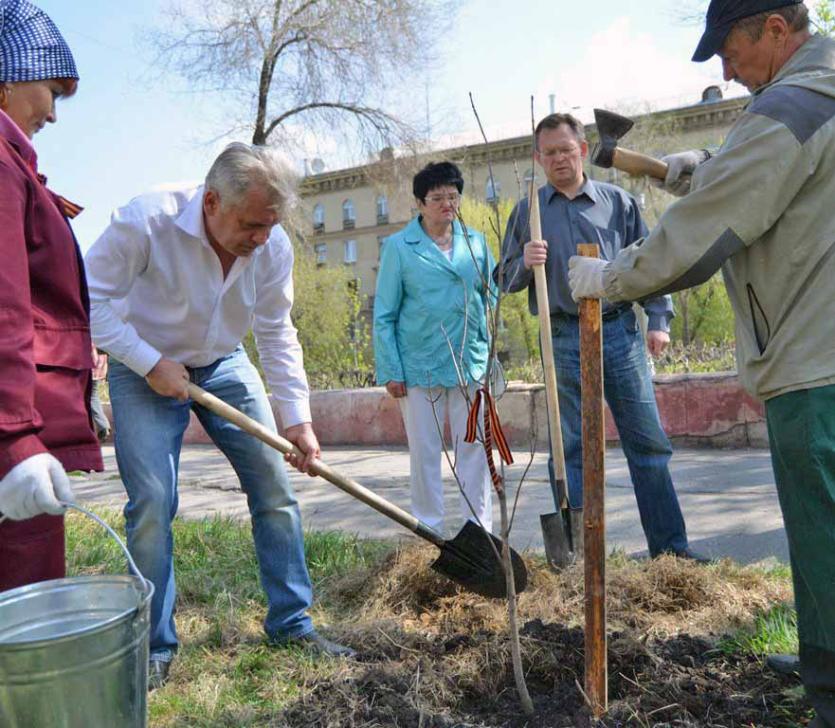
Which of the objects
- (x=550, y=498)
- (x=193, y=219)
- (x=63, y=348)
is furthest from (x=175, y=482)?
(x=550, y=498)

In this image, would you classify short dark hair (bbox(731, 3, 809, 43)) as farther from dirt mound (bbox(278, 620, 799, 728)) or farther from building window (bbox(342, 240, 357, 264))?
building window (bbox(342, 240, 357, 264))

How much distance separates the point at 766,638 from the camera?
274cm

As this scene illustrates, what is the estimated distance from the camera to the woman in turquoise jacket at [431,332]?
4309 mm

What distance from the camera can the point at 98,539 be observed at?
502 centimetres

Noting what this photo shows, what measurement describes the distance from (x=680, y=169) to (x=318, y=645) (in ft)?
7.33

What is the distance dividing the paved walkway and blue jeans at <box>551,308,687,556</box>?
504 millimetres

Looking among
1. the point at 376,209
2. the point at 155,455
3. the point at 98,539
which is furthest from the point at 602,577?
the point at 376,209

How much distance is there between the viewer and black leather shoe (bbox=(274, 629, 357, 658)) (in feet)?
9.84

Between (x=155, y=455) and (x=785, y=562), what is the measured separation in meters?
2.95

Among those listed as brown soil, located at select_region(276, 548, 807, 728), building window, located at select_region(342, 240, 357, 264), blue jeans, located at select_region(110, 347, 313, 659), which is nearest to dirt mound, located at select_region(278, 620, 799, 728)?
brown soil, located at select_region(276, 548, 807, 728)

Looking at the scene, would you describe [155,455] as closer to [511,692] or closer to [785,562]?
[511,692]

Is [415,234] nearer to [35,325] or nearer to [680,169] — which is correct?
[680,169]

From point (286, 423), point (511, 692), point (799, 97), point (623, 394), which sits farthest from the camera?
point (623, 394)

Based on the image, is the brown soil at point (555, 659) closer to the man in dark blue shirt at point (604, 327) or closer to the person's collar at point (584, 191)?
the man in dark blue shirt at point (604, 327)
